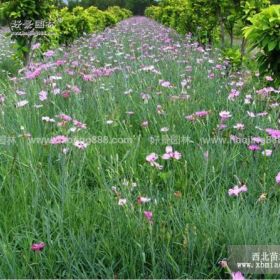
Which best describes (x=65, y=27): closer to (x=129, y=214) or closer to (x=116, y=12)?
(x=129, y=214)

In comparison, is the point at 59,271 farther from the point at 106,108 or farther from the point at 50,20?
Result: the point at 50,20

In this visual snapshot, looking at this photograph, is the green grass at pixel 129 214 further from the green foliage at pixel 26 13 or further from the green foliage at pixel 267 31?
the green foliage at pixel 26 13

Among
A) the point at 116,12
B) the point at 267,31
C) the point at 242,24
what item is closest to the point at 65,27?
the point at 242,24

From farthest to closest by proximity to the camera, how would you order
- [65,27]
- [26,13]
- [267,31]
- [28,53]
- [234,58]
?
[65,27], [28,53], [26,13], [234,58], [267,31]

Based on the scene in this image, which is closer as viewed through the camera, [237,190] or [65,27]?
[237,190]

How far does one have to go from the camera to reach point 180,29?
11844mm

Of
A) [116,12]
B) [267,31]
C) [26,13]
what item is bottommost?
[116,12]

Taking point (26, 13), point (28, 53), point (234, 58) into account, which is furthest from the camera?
point (28, 53)

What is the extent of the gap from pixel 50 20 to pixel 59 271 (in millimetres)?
5791

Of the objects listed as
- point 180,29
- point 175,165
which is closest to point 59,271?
point 175,165

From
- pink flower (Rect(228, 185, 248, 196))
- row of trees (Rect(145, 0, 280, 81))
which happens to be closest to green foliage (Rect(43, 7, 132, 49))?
row of trees (Rect(145, 0, 280, 81))

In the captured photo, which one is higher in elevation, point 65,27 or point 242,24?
point 242,24

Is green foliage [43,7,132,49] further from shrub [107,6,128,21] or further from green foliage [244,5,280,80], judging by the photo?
shrub [107,6,128,21]

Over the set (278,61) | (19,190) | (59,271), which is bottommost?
(59,271)
